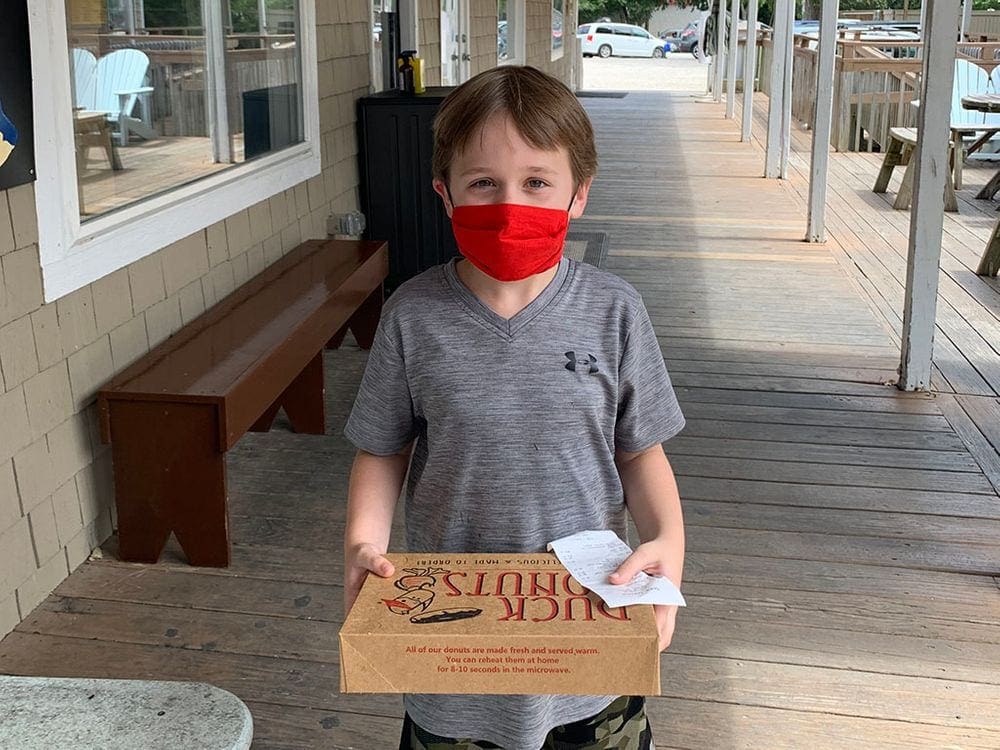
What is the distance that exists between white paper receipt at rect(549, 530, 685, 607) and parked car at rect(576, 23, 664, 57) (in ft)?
114

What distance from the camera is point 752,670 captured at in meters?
2.51

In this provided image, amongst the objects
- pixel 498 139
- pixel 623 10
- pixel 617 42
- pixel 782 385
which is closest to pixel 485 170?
pixel 498 139

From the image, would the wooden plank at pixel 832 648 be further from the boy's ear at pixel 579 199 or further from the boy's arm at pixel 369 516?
the boy's ear at pixel 579 199

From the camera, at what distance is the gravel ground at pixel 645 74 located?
23156 mm

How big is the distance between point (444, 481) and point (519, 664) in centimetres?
32

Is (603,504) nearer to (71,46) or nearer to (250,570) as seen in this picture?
(250,570)

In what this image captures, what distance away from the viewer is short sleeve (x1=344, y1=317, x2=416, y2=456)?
138 centimetres

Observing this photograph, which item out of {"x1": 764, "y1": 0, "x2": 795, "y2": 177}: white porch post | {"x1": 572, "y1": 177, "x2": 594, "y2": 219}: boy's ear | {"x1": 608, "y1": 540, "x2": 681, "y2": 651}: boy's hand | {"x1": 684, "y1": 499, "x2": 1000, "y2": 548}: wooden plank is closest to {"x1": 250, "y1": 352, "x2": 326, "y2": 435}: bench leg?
{"x1": 684, "y1": 499, "x2": 1000, "y2": 548}: wooden plank

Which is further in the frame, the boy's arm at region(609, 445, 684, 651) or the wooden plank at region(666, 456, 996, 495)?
the wooden plank at region(666, 456, 996, 495)

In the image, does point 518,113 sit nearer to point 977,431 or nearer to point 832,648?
point 832,648

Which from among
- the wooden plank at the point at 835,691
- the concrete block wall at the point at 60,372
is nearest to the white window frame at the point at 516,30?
the concrete block wall at the point at 60,372

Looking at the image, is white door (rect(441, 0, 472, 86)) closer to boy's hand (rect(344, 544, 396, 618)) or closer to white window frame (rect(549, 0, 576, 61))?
white window frame (rect(549, 0, 576, 61))

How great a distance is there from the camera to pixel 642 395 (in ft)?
4.64

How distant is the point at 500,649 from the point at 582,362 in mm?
378
